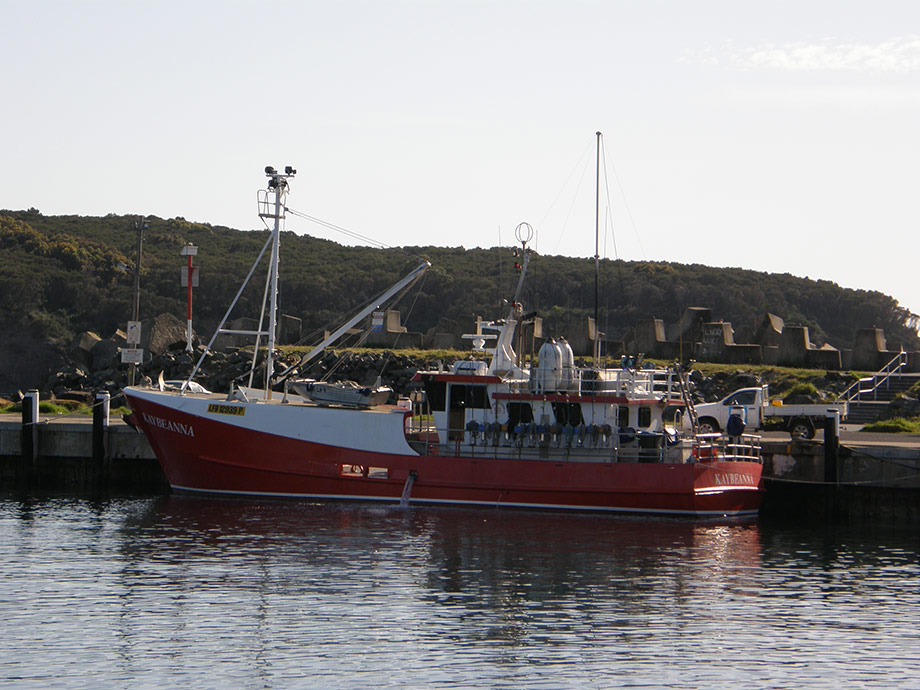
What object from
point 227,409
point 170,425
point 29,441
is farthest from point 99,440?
point 227,409

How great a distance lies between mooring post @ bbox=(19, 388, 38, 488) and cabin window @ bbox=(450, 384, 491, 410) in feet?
38.2

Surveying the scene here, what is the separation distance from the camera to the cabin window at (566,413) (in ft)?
93.1

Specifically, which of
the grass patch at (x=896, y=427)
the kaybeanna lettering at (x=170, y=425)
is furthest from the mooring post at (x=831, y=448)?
the kaybeanna lettering at (x=170, y=425)

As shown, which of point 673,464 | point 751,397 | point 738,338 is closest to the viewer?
point 673,464

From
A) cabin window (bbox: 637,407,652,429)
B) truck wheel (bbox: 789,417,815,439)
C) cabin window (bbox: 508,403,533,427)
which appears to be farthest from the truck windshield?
cabin window (bbox: 508,403,533,427)

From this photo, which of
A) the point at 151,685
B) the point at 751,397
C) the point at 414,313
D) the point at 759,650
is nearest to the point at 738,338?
the point at 414,313

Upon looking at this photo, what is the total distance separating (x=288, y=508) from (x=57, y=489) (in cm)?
748

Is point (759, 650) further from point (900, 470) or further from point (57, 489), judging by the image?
point (57, 489)

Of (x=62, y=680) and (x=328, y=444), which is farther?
(x=328, y=444)

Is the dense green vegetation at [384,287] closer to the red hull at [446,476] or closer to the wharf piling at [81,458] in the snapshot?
the wharf piling at [81,458]

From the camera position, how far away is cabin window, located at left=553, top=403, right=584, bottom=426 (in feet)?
93.1

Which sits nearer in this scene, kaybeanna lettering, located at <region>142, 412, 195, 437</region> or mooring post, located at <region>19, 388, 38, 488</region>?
kaybeanna lettering, located at <region>142, 412, 195, 437</region>

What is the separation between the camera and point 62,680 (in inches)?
589

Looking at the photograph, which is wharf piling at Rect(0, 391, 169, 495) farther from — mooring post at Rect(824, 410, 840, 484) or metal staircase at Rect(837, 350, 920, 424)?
metal staircase at Rect(837, 350, 920, 424)
